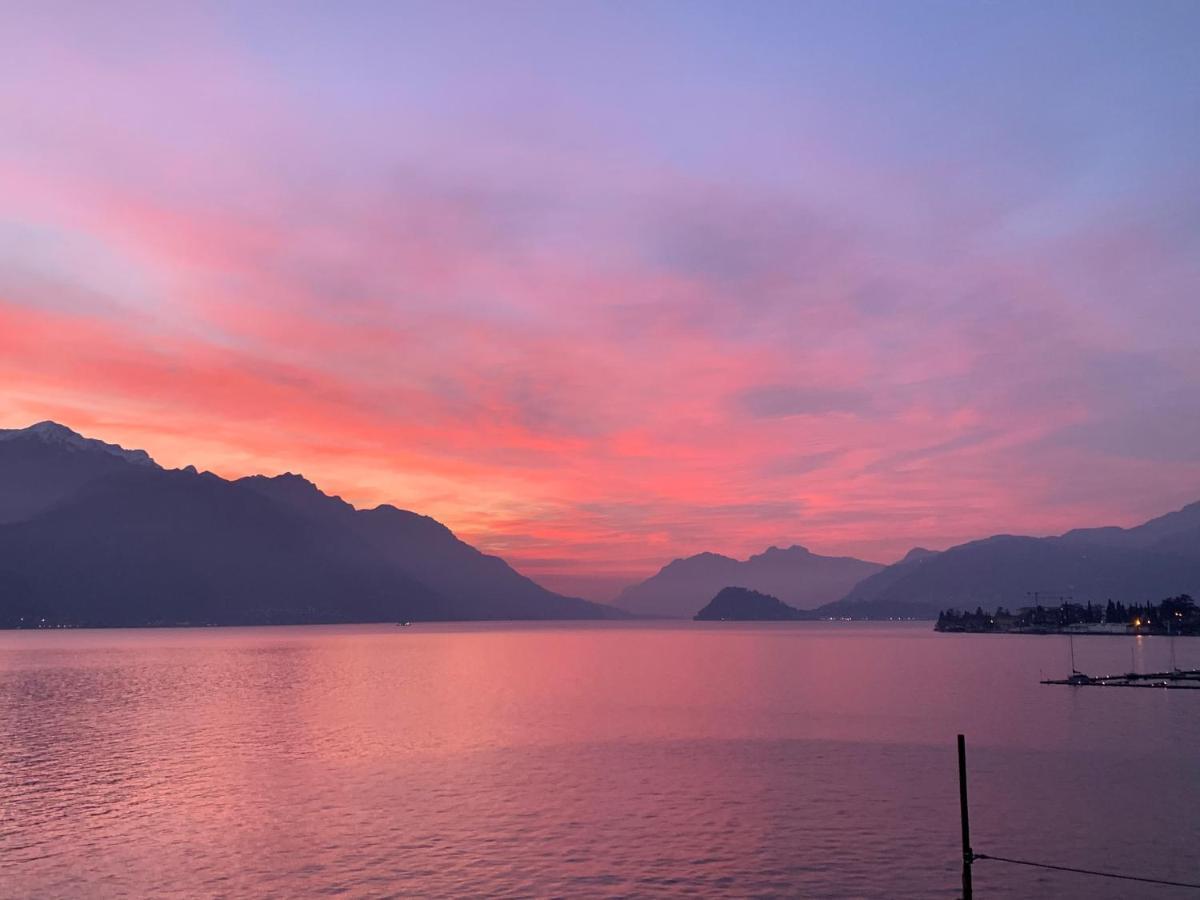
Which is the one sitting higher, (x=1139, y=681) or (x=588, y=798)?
(x=588, y=798)

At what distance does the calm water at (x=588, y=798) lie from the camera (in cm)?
4809

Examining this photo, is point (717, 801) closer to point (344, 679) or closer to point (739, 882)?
point (739, 882)

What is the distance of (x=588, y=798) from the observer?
222 ft

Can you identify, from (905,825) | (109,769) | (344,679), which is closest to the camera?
(905,825)

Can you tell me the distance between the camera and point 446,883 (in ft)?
152

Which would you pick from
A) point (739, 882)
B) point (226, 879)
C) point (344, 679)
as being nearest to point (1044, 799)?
point (739, 882)

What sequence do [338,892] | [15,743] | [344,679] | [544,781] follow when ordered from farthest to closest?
[344,679] → [15,743] → [544,781] → [338,892]

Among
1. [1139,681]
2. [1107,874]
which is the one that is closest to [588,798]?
[1107,874]

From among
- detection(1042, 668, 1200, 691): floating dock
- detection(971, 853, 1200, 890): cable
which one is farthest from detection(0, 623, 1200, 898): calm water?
detection(1042, 668, 1200, 691): floating dock

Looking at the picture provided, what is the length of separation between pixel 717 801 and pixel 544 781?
617 inches

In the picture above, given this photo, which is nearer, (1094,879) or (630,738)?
(1094,879)

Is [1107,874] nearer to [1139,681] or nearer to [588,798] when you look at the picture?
[588,798]

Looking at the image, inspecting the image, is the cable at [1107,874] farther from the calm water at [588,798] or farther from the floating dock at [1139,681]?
the floating dock at [1139,681]

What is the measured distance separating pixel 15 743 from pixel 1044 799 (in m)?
101
